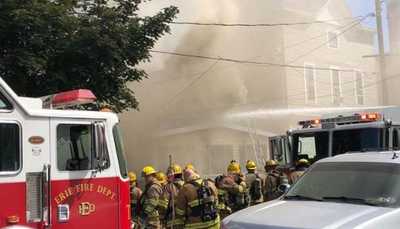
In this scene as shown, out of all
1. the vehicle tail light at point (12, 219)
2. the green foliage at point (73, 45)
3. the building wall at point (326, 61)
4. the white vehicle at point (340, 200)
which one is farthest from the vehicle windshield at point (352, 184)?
the building wall at point (326, 61)

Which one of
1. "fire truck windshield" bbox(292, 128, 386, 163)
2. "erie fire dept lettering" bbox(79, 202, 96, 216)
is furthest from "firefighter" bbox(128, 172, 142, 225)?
"erie fire dept lettering" bbox(79, 202, 96, 216)

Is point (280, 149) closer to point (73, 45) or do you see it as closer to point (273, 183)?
point (273, 183)

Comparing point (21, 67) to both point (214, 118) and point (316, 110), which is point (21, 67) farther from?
point (316, 110)

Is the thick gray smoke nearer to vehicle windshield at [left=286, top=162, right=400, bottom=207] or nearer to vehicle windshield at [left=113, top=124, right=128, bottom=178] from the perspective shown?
vehicle windshield at [left=113, top=124, right=128, bottom=178]

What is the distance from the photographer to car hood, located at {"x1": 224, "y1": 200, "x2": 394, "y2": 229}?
183 inches

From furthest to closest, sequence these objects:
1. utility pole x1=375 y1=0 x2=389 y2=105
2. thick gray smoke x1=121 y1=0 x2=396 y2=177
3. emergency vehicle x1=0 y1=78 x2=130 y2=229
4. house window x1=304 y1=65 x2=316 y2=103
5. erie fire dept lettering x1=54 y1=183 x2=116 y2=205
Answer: house window x1=304 y1=65 x2=316 y2=103, thick gray smoke x1=121 y1=0 x2=396 y2=177, utility pole x1=375 y1=0 x2=389 y2=105, erie fire dept lettering x1=54 y1=183 x2=116 y2=205, emergency vehicle x1=0 y1=78 x2=130 y2=229

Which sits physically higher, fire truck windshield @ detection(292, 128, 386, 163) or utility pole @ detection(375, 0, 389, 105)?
utility pole @ detection(375, 0, 389, 105)

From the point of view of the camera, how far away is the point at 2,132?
193 inches

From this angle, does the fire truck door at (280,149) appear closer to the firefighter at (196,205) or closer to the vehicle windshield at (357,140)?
the vehicle windshield at (357,140)

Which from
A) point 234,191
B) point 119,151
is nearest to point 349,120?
point 234,191

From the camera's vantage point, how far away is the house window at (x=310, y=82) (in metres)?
25.4

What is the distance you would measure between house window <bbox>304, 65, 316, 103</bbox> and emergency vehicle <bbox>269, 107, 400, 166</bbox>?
1385cm

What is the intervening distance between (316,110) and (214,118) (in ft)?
14.3

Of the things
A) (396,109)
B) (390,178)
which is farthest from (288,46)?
(390,178)
